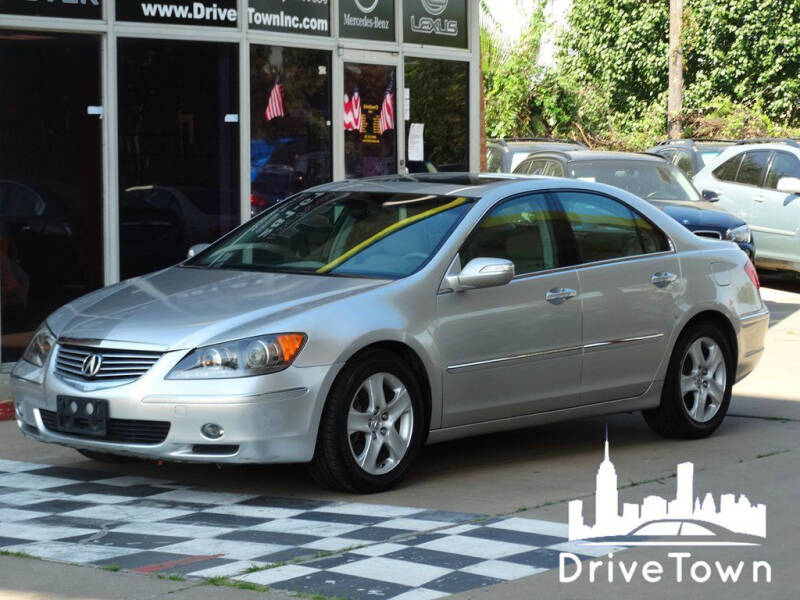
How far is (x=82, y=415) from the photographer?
284 inches

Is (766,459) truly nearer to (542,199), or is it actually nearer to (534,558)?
(542,199)

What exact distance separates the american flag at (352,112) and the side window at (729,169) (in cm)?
744

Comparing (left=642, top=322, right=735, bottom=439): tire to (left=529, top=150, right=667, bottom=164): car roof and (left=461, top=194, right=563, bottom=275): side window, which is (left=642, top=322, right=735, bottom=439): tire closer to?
(left=461, top=194, right=563, bottom=275): side window

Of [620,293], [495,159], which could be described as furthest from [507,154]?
[620,293]

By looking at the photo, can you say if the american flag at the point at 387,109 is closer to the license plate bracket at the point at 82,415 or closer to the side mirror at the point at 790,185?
the side mirror at the point at 790,185

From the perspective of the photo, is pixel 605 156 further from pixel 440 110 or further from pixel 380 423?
pixel 380 423

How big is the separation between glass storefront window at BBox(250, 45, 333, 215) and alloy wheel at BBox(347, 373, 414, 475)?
19.9 ft

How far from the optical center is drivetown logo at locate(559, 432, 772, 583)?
5738mm

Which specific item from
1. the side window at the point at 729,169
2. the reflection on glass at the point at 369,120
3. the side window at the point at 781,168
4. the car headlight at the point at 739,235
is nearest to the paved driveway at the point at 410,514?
the reflection on glass at the point at 369,120

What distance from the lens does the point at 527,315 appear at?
801 centimetres

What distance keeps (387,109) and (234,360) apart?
7.79 metres

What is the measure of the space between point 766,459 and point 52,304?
5.94 metres

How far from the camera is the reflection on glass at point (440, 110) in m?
14.7

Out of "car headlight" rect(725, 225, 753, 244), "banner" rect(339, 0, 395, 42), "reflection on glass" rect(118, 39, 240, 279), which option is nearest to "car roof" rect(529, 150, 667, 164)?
"car headlight" rect(725, 225, 753, 244)
